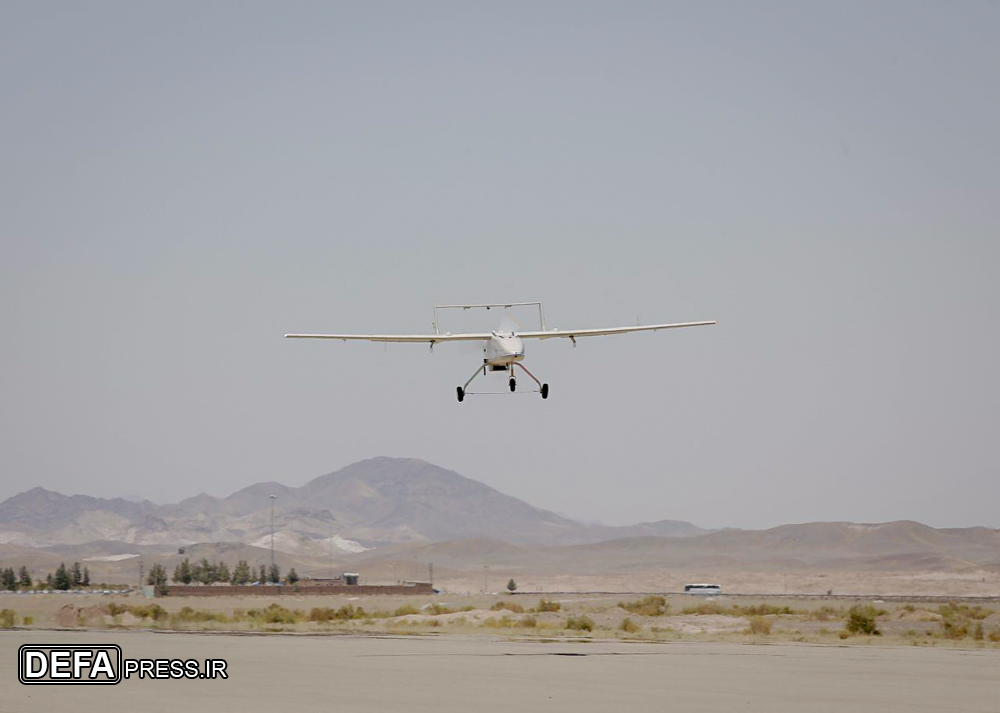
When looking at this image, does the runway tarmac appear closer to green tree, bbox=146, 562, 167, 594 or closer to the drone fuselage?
the drone fuselage

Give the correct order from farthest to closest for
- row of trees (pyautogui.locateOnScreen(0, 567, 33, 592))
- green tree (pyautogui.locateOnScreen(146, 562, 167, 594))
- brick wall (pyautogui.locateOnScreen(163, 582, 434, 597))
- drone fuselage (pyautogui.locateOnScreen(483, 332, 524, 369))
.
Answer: row of trees (pyautogui.locateOnScreen(0, 567, 33, 592)), green tree (pyautogui.locateOnScreen(146, 562, 167, 594)), brick wall (pyautogui.locateOnScreen(163, 582, 434, 597)), drone fuselage (pyautogui.locateOnScreen(483, 332, 524, 369))

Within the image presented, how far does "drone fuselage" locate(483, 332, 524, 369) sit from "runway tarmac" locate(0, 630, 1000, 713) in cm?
1123

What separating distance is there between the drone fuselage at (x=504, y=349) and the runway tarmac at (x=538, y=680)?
36.9 feet

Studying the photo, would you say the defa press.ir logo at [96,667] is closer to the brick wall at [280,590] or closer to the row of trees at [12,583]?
the brick wall at [280,590]

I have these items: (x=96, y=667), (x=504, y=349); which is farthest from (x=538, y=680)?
(x=504, y=349)

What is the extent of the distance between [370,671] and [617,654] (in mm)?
11561

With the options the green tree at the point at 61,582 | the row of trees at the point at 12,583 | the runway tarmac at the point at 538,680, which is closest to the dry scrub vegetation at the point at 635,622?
the runway tarmac at the point at 538,680

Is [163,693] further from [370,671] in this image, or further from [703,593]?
[703,593]

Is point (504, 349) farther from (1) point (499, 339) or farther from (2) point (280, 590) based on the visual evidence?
(2) point (280, 590)

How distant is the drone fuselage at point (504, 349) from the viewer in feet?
178

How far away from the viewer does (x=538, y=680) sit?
3984 centimetres

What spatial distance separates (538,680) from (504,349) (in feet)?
56.8

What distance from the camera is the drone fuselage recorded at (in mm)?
54219

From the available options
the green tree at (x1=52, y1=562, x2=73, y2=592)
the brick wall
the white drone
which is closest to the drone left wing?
the white drone
